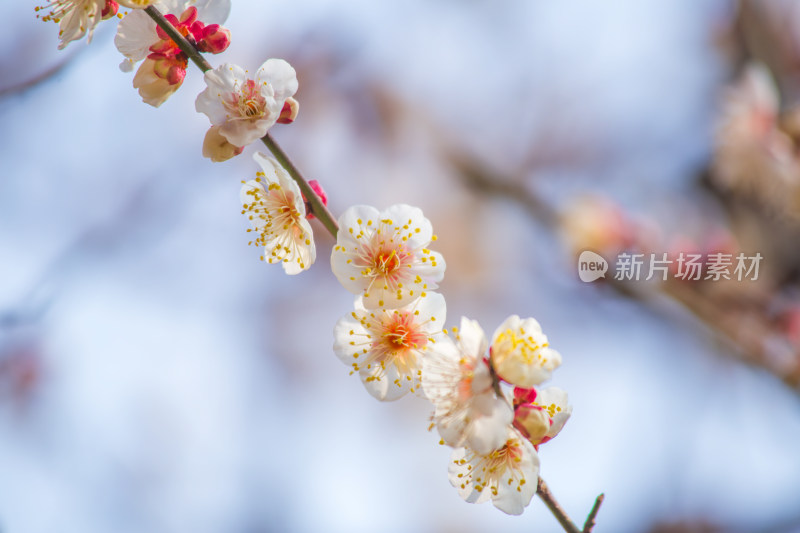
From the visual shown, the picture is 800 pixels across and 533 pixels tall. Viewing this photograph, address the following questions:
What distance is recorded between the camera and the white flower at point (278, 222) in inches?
39.5

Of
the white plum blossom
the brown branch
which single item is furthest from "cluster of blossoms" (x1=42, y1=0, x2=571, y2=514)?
the brown branch

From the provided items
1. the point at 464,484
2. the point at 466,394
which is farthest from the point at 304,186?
the point at 464,484

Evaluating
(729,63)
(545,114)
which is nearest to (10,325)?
(729,63)

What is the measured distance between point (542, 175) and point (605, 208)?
2.14 metres

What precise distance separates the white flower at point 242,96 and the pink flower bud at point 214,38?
0.05 meters

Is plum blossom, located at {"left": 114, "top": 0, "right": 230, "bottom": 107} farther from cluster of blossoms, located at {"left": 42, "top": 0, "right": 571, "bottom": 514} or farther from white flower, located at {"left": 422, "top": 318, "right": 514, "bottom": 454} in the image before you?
white flower, located at {"left": 422, "top": 318, "right": 514, "bottom": 454}

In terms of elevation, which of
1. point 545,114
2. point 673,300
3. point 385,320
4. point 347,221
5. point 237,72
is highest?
point 545,114

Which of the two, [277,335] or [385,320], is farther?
[277,335]

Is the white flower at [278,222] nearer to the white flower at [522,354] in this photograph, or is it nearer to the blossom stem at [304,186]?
the blossom stem at [304,186]

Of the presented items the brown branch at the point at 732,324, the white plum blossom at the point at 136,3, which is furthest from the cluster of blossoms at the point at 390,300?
the brown branch at the point at 732,324

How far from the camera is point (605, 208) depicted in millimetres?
3434

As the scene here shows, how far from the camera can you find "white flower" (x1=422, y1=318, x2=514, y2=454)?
81cm

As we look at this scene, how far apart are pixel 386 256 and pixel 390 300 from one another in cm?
8

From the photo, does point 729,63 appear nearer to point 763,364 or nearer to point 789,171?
point 789,171
